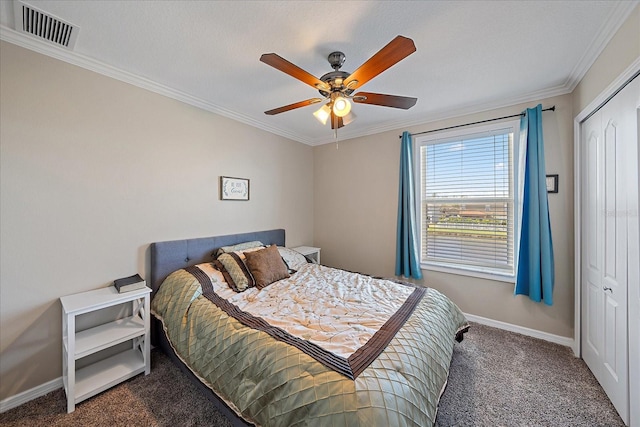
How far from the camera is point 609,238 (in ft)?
5.82

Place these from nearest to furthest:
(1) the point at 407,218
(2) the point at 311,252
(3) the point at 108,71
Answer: (3) the point at 108,71 → (1) the point at 407,218 → (2) the point at 311,252

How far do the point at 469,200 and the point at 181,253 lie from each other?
3.36 metres

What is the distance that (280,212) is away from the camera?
3715 millimetres

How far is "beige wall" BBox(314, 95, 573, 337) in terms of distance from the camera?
2.44m

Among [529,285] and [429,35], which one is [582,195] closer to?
[529,285]

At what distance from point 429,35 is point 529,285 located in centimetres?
260

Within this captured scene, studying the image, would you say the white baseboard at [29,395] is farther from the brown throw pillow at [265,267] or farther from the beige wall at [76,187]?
the brown throw pillow at [265,267]

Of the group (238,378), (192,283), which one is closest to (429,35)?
(238,378)

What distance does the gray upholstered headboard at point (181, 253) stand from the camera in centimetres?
232

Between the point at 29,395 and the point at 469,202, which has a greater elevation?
the point at 469,202

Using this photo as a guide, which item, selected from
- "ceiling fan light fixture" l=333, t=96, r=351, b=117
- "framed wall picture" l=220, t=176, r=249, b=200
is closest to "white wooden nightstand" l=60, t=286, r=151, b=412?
"framed wall picture" l=220, t=176, r=249, b=200

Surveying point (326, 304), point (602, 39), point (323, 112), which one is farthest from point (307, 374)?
point (602, 39)

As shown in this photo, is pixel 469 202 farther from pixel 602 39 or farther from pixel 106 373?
pixel 106 373

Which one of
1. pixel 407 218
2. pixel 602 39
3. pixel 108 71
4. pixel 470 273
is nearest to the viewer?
pixel 602 39
